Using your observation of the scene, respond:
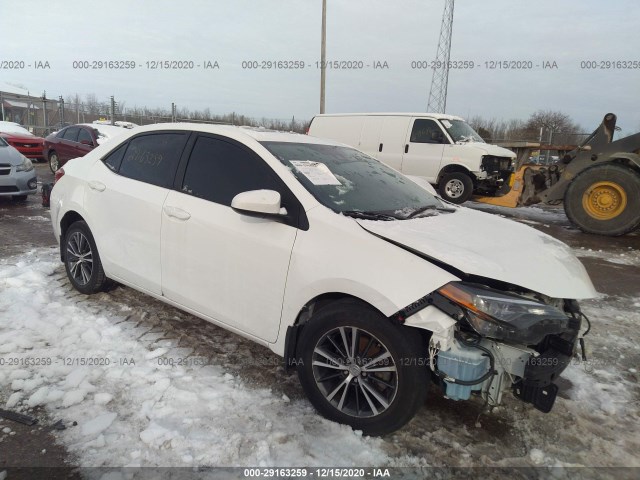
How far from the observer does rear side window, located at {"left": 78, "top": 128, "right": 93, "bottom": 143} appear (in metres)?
12.3

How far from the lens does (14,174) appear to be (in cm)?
830

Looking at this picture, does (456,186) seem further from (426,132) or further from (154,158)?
(154,158)

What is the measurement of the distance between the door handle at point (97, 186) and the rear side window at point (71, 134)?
10489 mm

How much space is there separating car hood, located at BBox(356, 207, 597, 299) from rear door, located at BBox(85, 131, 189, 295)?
1724 mm

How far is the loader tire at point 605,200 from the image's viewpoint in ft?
26.4

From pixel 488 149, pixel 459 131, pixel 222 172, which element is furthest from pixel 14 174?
pixel 488 149

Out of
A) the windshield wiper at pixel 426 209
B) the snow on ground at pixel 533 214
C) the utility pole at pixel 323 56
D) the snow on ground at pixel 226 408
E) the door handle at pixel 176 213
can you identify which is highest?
the utility pole at pixel 323 56

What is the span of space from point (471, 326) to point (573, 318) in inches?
28.3

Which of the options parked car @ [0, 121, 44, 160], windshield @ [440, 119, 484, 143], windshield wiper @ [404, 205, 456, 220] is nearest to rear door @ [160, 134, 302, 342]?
windshield wiper @ [404, 205, 456, 220]

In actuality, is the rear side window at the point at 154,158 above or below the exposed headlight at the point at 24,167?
above

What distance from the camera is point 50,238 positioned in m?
6.32

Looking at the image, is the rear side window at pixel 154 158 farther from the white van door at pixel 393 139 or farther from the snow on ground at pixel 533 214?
the snow on ground at pixel 533 214

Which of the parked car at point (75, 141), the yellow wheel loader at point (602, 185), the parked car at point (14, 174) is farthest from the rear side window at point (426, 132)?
the parked car at point (14, 174)

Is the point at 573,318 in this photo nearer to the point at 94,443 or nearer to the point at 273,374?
the point at 273,374
